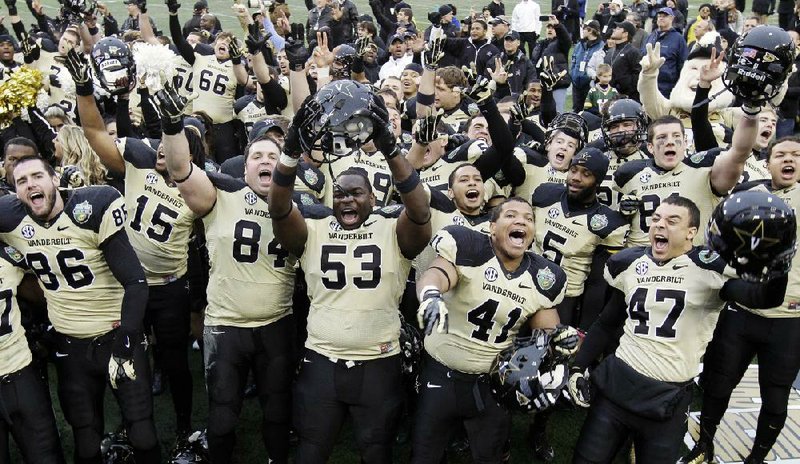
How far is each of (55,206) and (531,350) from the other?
9.46 feet

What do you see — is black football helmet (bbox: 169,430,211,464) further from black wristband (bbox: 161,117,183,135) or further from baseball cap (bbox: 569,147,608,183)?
baseball cap (bbox: 569,147,608,183)

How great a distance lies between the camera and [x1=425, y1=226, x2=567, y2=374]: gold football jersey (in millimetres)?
4078

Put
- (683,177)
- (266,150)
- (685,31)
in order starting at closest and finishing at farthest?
(266,150) → (683,177) → (685,31)

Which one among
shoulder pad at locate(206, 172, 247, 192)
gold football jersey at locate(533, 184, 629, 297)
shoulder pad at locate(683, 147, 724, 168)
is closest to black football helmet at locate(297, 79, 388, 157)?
shoulder pad at locate(206, 172, 247, 192)

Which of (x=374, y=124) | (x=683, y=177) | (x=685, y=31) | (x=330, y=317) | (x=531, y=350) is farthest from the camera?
(x=685, y=31)

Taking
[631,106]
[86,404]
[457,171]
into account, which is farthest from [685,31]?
[86,404]

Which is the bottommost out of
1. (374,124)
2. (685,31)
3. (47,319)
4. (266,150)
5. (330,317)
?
(685,31)

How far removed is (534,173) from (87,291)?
3.62 metres

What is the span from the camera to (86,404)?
14.6 ft

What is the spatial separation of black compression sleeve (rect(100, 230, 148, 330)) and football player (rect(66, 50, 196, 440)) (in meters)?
0.71

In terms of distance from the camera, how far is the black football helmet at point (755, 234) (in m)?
3.27

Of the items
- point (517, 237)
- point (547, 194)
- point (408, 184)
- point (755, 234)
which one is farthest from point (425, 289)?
point (547, 194)

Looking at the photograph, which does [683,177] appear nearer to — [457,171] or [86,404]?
[457,171]

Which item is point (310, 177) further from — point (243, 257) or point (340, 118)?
point (340, 118)
